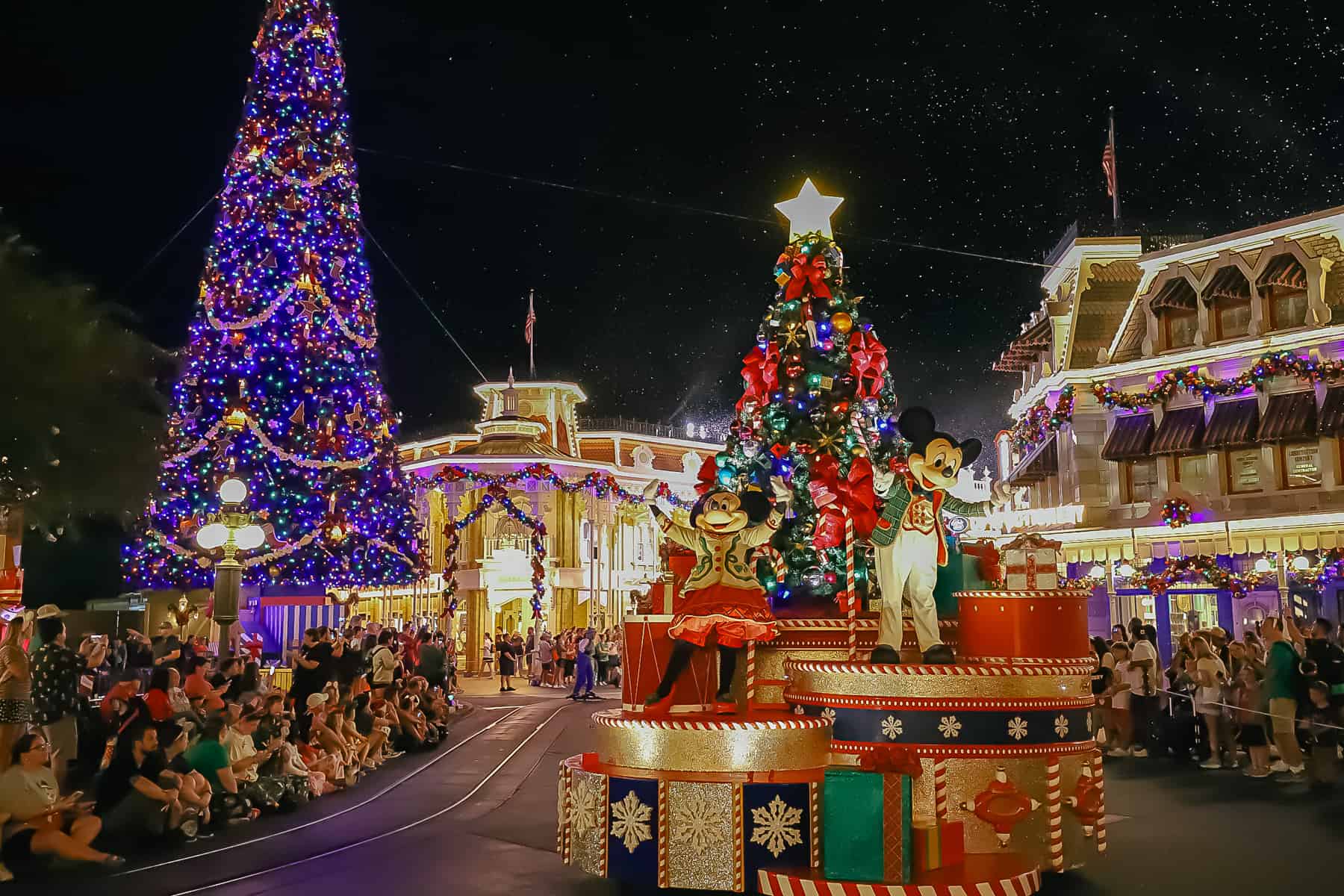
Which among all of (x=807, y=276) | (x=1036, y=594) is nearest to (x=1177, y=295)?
(x=807, y=276)

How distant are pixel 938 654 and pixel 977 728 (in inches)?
27.1

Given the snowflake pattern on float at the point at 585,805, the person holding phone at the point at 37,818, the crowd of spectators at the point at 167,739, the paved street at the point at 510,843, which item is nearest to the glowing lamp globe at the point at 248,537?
the crowd of spectators at the point at 167,739

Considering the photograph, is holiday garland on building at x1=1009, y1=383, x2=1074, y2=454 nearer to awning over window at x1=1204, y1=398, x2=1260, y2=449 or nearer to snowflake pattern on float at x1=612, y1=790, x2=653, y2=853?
awning over window at x1=1204, y1=398, x2=1260, y2=449

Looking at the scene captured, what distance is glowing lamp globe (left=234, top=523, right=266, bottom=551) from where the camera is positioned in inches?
456

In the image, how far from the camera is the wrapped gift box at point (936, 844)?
276 inches

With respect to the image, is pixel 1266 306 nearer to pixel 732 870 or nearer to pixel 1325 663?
pixel 1325 663

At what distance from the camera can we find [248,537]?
11648mm

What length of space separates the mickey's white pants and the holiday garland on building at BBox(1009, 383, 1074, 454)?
18388mm

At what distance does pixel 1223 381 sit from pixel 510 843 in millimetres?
21579

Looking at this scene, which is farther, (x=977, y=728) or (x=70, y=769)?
(x=70, y=769)

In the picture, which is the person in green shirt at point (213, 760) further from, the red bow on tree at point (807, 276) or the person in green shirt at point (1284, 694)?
the person in green shirt at point (1284, 694)

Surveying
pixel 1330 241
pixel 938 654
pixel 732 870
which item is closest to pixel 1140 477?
pixel 1330 241

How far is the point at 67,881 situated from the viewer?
7660 mm

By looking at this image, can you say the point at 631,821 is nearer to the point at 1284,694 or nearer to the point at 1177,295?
the point at 1284,694
